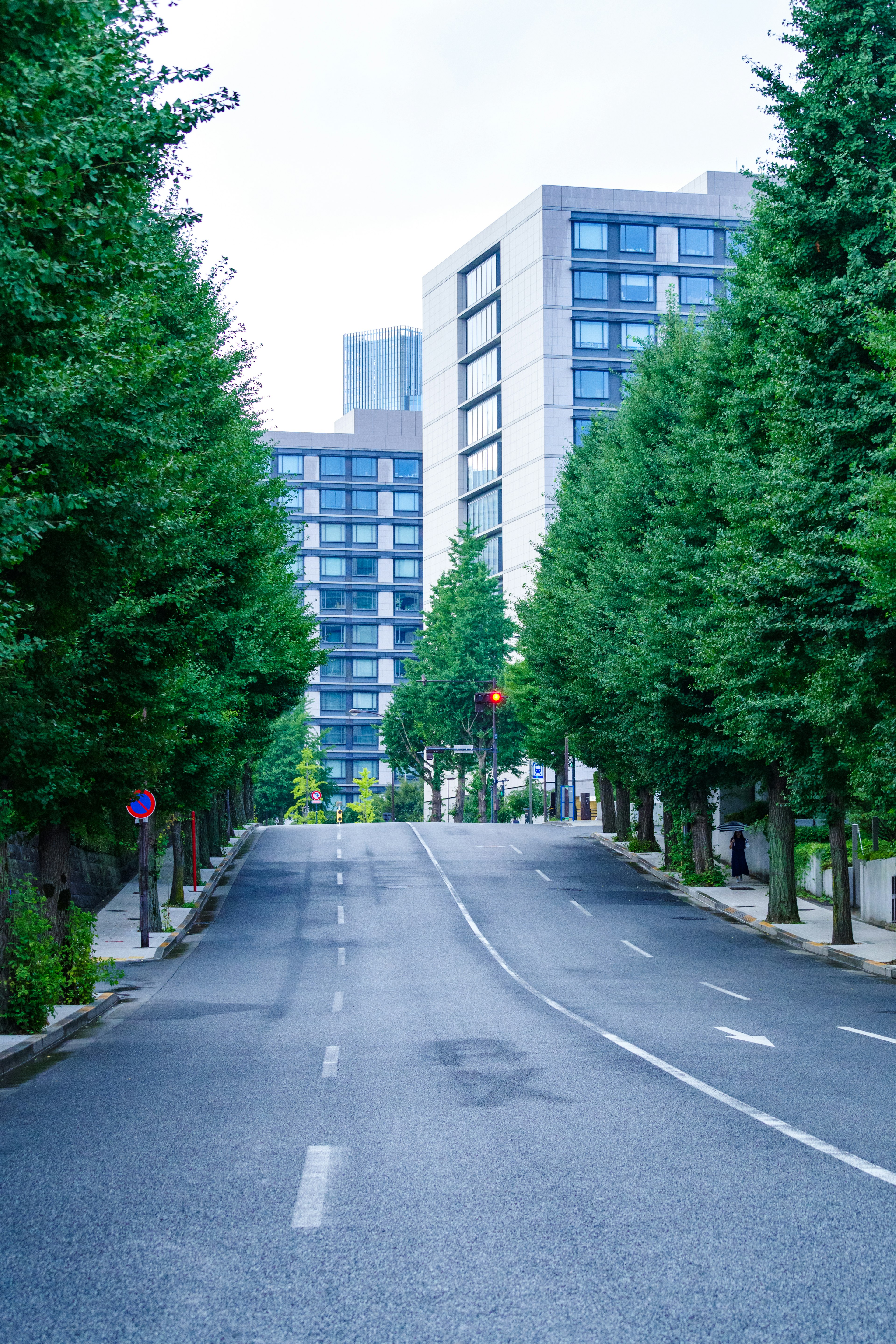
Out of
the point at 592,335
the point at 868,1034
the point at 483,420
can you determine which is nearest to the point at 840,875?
the point at 868,1034

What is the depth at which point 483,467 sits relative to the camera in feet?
365

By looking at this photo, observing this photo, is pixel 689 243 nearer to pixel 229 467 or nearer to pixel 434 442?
pixel 434 442

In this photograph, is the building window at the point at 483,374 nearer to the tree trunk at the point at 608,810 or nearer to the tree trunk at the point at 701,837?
the tree trunk at the point at 608,810

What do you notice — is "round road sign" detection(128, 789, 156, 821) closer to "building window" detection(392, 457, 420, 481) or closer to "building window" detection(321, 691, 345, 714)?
"building window" detection(321, 691, 345, 714)

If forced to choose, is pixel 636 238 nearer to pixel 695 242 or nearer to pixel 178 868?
pixel 695 242

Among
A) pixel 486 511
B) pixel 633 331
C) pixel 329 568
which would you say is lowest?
pixel 486 511

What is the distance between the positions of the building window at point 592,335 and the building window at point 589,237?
18.4 ft

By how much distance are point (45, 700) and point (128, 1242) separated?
9.47 m

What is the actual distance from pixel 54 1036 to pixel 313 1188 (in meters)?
9.22

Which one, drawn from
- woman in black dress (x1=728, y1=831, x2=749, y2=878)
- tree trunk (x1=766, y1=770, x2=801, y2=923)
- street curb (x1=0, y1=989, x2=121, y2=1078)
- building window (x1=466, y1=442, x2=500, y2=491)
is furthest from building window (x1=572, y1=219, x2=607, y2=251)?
street curb (x1=0, y1=989, x2=121, y2=1078)

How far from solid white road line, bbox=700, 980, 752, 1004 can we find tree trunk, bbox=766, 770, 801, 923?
9.33 meters

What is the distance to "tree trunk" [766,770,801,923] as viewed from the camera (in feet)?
101

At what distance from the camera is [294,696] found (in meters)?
39.7

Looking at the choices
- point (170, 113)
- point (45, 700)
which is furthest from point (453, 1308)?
point (45, 700)
